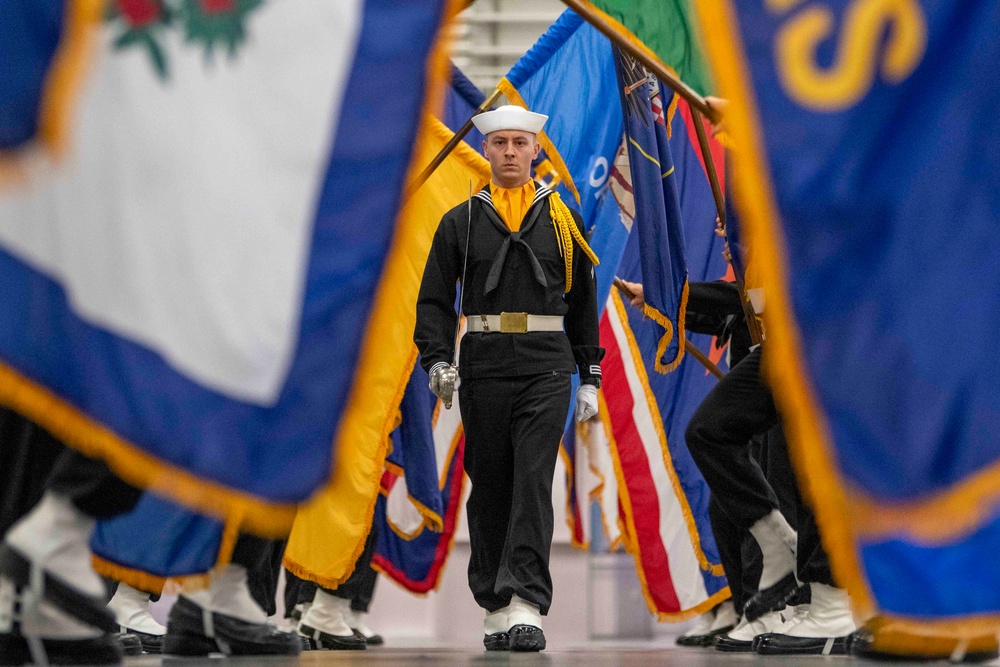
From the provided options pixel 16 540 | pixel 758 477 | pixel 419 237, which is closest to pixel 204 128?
pixel 16 540

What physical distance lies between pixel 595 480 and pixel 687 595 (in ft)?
3.60

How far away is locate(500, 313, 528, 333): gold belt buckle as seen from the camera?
4.60m

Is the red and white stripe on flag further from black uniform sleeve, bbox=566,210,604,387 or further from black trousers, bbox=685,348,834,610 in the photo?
black trousers, bbox=685,348,834,610

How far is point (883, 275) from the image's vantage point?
2557 millimetres

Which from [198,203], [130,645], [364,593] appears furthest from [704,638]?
[198,203]

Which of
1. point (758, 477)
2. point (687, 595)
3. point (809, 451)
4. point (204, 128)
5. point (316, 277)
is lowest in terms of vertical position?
point (687, 595)

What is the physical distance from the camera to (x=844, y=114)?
101 inches

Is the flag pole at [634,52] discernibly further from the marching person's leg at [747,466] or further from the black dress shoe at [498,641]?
the black dress shoe at [498,641]

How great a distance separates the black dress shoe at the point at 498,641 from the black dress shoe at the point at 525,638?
76 mm

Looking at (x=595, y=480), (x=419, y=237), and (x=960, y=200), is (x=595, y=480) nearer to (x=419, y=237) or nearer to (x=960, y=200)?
(x=419, y=237)

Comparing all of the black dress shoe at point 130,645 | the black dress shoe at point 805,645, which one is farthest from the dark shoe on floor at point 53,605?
the black dress shoe at point 805,645

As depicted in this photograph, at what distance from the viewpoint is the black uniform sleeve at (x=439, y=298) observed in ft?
15.3

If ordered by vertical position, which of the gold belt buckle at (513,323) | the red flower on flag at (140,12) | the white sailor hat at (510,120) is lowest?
the gold belt buckle at (513,323)

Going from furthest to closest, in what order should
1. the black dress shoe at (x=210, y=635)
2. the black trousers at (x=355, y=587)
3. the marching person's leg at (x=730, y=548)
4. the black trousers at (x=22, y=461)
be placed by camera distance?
the black trousers at (x=355, y=587) → the marching person's leg at (x=730, y=548) → the black dress shoe at (x=210, y=635) → the black trousers at (x=22, y=461)
